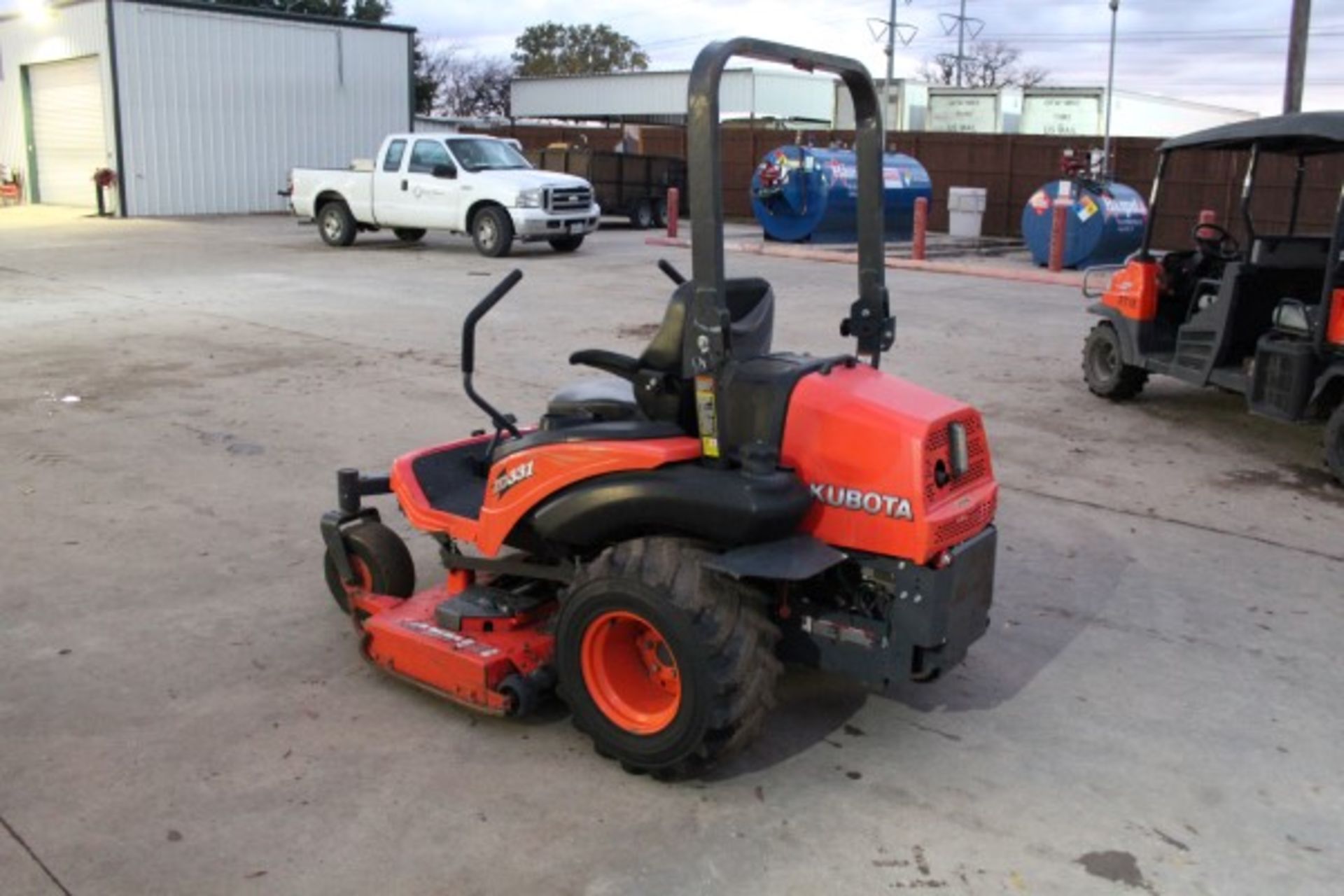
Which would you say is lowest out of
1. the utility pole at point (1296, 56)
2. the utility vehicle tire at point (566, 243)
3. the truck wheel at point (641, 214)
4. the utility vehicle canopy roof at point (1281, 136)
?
the utility vehicle tire at point (566, 243)

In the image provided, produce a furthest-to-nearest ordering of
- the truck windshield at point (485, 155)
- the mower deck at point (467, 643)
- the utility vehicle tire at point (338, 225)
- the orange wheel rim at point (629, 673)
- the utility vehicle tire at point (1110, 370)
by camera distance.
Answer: the utility vehicle tire at point (338, 225), the truck windshield at point (485, 155), the utility vehicle tire at point (1110, 370), the mower deck at point (467, 643), the orange wheel rim at point (629, 673)

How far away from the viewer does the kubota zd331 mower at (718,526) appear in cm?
344

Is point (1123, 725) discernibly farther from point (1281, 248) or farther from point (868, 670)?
point (1281, 248)

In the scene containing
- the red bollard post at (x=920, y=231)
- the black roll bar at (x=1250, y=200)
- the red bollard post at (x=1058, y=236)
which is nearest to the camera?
the black roll bar at (x=1250, y=200)

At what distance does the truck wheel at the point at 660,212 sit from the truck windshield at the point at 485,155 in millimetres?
6596

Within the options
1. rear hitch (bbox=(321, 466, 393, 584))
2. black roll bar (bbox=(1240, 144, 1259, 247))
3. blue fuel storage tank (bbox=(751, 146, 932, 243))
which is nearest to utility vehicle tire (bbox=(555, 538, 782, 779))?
rear hitch (bbox=(321, 466, 393, 584))

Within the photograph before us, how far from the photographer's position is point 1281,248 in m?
8.31

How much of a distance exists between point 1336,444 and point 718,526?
203 inches

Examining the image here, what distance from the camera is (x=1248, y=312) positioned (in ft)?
27.1

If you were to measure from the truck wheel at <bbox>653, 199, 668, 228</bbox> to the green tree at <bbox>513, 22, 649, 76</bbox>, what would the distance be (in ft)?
166

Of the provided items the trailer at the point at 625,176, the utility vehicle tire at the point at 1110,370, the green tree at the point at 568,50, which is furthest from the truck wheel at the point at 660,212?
the green tree at the point at 568,50

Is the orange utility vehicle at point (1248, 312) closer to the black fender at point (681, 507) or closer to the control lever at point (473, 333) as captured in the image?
the black fender at point (681, 507)

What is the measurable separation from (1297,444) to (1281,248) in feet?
4.35

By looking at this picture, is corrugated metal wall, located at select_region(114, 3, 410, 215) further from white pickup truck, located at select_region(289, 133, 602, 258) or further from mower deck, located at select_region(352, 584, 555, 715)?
mower deck, located at select_region(352, 584, 555, 715)
